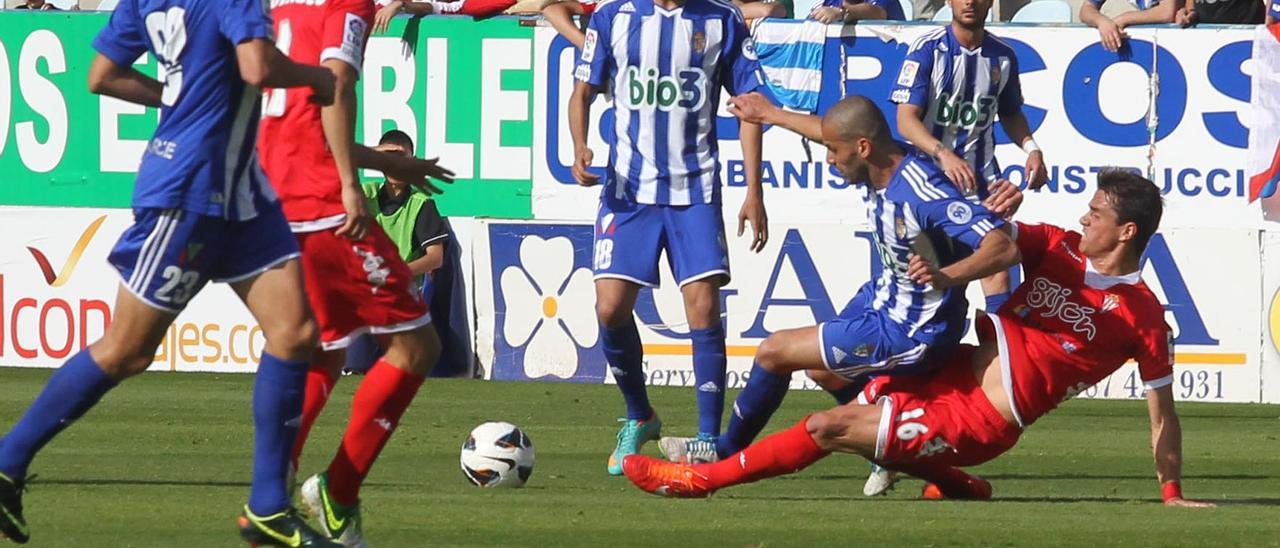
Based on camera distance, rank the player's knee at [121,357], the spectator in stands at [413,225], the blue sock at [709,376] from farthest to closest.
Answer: the spectator in stands at [413,225]
the blue sock at [709,376]
the player's knee at [121,357]

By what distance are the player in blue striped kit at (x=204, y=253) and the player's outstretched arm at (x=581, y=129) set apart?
316 centimetres

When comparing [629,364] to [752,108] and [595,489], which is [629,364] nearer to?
[595,489]

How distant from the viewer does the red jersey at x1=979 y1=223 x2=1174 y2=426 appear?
24.5ft

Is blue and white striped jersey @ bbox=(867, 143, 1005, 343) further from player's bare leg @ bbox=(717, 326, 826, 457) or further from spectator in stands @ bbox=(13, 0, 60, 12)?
spectator in stands @ bbox=(13, 0, 60, 12)

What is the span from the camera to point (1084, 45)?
43.5 ft

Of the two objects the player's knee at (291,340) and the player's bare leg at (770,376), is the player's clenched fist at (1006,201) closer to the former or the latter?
the player's bare leg at (770,376)

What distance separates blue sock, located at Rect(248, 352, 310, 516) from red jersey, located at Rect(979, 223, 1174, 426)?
8.61ft

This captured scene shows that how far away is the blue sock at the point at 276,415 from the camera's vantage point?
5.90 m

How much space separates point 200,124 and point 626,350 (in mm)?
3375

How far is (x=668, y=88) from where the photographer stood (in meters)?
9.12

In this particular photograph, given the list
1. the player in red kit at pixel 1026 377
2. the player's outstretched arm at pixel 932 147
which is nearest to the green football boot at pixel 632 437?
the player in red kit at pixel 1026 377

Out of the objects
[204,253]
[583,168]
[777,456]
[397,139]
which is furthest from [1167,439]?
[397,139]

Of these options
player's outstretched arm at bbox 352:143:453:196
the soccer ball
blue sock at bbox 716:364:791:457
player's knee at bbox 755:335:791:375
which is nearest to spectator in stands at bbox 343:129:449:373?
the soccer ball

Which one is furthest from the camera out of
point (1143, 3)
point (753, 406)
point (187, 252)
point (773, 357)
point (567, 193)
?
point (1143, 3)
